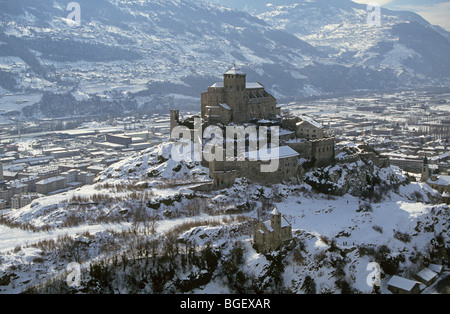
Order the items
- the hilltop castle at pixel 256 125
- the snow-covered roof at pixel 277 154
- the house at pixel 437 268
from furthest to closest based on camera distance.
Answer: the hilltop castle at pixel 256 125
the snow-covered roof at pixel 277 154
the house at pixel 437 268

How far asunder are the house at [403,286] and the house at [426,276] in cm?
175

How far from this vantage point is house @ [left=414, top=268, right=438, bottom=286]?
63125mm

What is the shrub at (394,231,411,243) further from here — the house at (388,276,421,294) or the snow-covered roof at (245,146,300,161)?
the snow-covered roof at (245,146,300,161)

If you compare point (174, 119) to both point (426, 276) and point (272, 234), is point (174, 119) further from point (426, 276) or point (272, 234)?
point (426, 276)

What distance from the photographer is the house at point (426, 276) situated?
63.1 m

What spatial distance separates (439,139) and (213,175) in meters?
132

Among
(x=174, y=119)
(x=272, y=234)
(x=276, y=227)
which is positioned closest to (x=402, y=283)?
(x=276, y=227)

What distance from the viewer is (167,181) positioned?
86562mm

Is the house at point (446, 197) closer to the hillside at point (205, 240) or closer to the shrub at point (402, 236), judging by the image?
the hillside at point (205, 240)

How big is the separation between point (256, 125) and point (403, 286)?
143 ft

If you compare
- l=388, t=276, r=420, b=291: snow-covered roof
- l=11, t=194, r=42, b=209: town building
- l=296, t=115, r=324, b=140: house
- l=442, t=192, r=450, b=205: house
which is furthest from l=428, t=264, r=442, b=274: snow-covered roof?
l=11, t=194, r=42, b=209: town building

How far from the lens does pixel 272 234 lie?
214 ft

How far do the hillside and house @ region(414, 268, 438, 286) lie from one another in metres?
1.06

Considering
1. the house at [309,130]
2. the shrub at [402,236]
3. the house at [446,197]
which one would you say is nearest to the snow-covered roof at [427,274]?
the shrub at [402,236]
